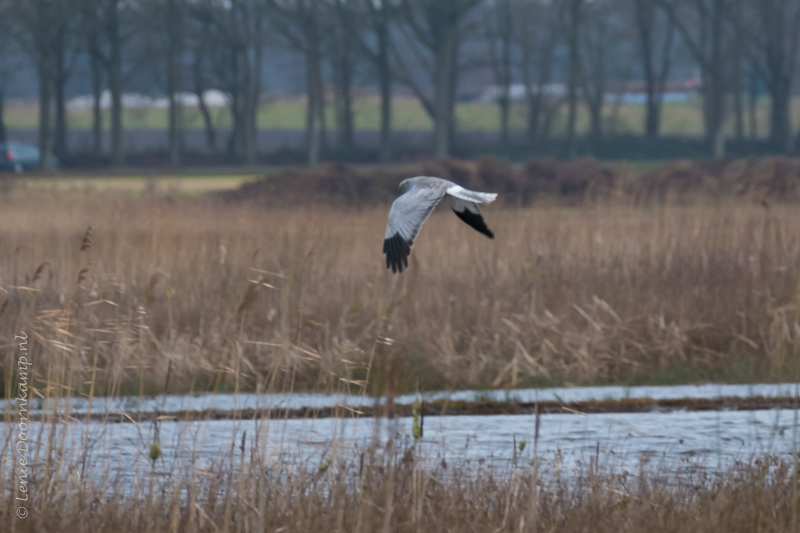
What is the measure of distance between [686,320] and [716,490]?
3712 mm

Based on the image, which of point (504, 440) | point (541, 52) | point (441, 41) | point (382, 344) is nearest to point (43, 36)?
point (441, 41)

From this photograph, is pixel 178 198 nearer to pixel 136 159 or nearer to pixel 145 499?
pixel 145 499

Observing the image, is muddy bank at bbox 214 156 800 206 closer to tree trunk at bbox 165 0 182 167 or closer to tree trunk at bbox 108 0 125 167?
tree trunk at bbox 108 0 125 167

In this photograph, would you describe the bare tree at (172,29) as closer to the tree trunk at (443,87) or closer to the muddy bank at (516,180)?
the tree trunk at (443,87)

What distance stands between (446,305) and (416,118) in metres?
57.7

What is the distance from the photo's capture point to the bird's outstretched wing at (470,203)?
Answer: 4969 millimetres

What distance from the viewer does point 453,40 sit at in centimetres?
3884

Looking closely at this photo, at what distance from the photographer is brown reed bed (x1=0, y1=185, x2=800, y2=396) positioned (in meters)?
7.34

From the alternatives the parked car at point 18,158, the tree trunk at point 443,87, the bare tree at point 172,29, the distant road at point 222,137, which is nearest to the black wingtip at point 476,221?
the tree trunk at point 443,87

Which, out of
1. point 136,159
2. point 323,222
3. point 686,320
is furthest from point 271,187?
point 136,159

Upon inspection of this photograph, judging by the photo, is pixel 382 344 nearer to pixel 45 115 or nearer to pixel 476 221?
pixel 476 221

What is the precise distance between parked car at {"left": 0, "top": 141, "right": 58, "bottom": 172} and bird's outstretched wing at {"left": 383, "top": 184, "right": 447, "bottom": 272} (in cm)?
3414

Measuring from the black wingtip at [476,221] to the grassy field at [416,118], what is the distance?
47.8 meters

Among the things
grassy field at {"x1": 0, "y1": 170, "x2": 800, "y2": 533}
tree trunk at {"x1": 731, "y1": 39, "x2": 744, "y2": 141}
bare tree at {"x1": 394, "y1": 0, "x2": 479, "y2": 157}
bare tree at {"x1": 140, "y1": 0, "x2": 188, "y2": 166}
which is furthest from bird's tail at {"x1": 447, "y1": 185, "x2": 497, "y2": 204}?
tree trunk at {"x1": 731, "y1": 39, "x2": 744, "y2": 141}
